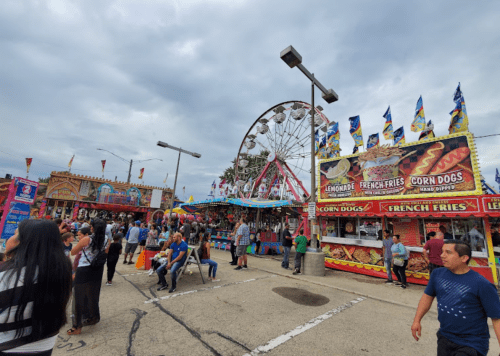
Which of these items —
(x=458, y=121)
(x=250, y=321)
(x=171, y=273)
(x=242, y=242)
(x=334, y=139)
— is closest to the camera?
(x=250, y=321)

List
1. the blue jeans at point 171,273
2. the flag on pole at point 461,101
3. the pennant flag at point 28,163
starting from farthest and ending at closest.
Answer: the pennant flag at point 28,163 < the flag on pole at point 461,101 < the blue jeans at point 171,273

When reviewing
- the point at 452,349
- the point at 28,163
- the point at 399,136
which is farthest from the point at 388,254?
the point at 28,163

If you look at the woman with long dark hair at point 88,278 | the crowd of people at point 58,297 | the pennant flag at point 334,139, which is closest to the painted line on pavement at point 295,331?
the crowd of people at point 58,297

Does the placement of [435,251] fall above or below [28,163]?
below

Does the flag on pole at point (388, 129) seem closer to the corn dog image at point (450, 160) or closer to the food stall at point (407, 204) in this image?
the food stall at point (407, 204)

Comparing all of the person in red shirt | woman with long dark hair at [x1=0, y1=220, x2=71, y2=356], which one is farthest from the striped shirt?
the person in red shirt

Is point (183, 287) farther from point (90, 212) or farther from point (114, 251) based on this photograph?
→ point (90, 212)

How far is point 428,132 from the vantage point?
9.38 meters

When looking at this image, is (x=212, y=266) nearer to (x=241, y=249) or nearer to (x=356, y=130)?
(x=241, y=249)

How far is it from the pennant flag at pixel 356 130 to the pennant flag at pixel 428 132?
2472mm

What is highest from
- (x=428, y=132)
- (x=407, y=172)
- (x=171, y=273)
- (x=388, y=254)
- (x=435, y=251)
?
(x=428, y=132)

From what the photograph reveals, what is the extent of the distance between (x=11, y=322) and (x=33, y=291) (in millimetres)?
191

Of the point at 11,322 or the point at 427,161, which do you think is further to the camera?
the point at 427,161

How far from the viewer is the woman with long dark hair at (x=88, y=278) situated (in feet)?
12.3
